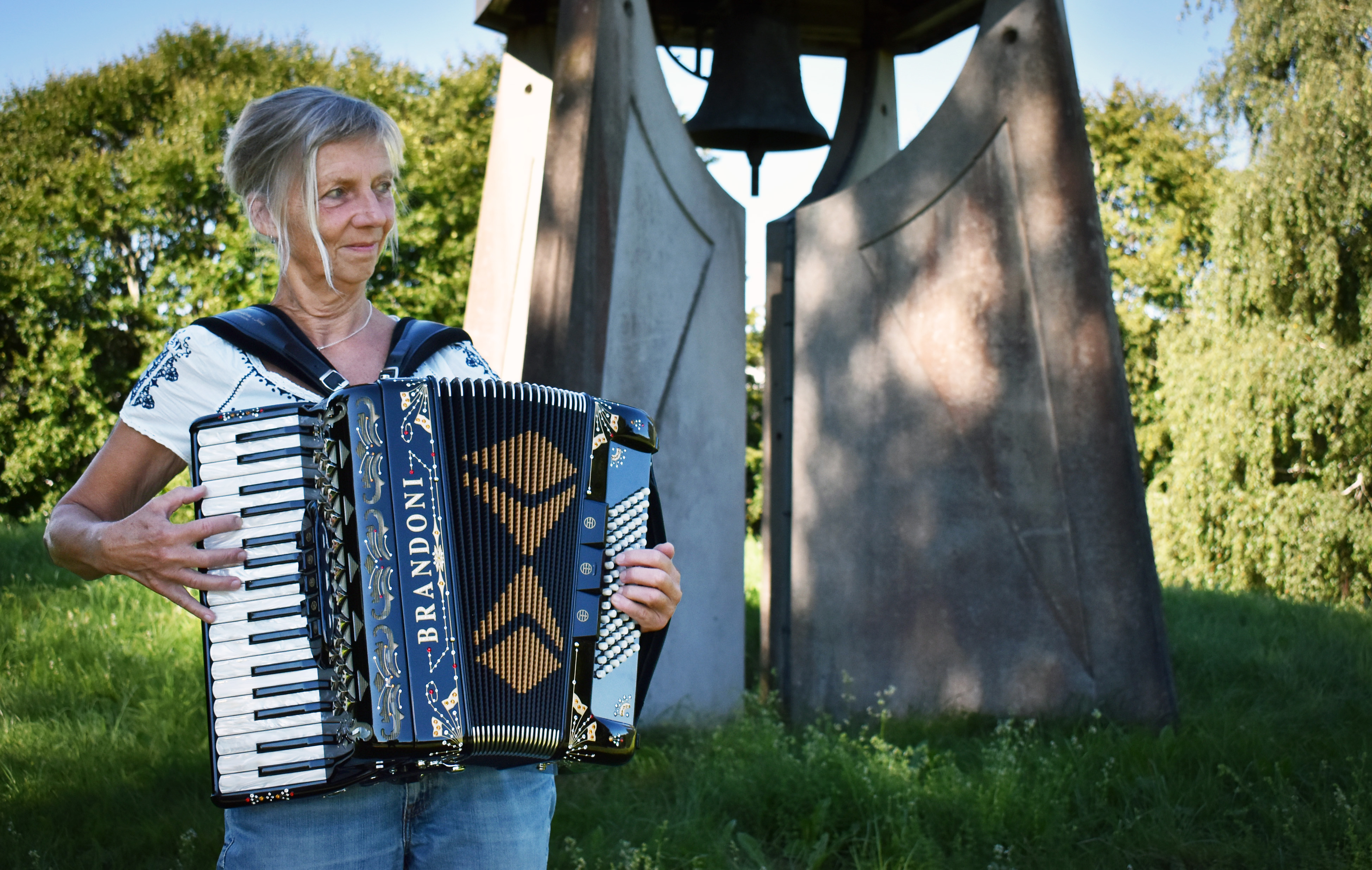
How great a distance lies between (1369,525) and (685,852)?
10.7 m

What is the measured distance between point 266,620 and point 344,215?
73 centimetres

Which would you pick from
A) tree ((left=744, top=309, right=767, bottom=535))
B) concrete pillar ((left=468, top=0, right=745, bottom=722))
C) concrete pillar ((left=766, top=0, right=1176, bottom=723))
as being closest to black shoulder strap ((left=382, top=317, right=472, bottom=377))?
concrete pillar ((left=468, top=0, right=745, bottom=722))

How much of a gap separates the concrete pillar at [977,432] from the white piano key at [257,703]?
3764 millimetres

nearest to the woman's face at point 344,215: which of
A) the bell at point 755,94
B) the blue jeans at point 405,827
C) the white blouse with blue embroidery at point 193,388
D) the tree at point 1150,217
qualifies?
the white blouse with blue embroidery at point 193,388

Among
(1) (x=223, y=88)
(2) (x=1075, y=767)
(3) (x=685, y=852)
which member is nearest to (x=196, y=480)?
(3) (x=685, y=852)

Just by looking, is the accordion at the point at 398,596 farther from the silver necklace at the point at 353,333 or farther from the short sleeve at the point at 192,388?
the silver necklace at the point at 353,333

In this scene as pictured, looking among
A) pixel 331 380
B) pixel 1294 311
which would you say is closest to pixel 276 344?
pixel 331 380

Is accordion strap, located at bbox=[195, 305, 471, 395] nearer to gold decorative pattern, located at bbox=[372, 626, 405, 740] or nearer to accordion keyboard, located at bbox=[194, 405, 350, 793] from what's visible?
accordion keyboard, located at bbox=[194, 405, 350, 793]

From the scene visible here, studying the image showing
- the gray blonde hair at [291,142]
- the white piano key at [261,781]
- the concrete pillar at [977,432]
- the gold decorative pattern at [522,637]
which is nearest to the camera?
the white piano key at [261,781]

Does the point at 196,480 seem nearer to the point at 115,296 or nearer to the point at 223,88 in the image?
the point at 115,296

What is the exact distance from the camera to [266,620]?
63.4 inches

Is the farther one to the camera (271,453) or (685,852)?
(685,852)

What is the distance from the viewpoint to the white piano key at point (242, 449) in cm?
162

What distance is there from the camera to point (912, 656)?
507 centimetres
